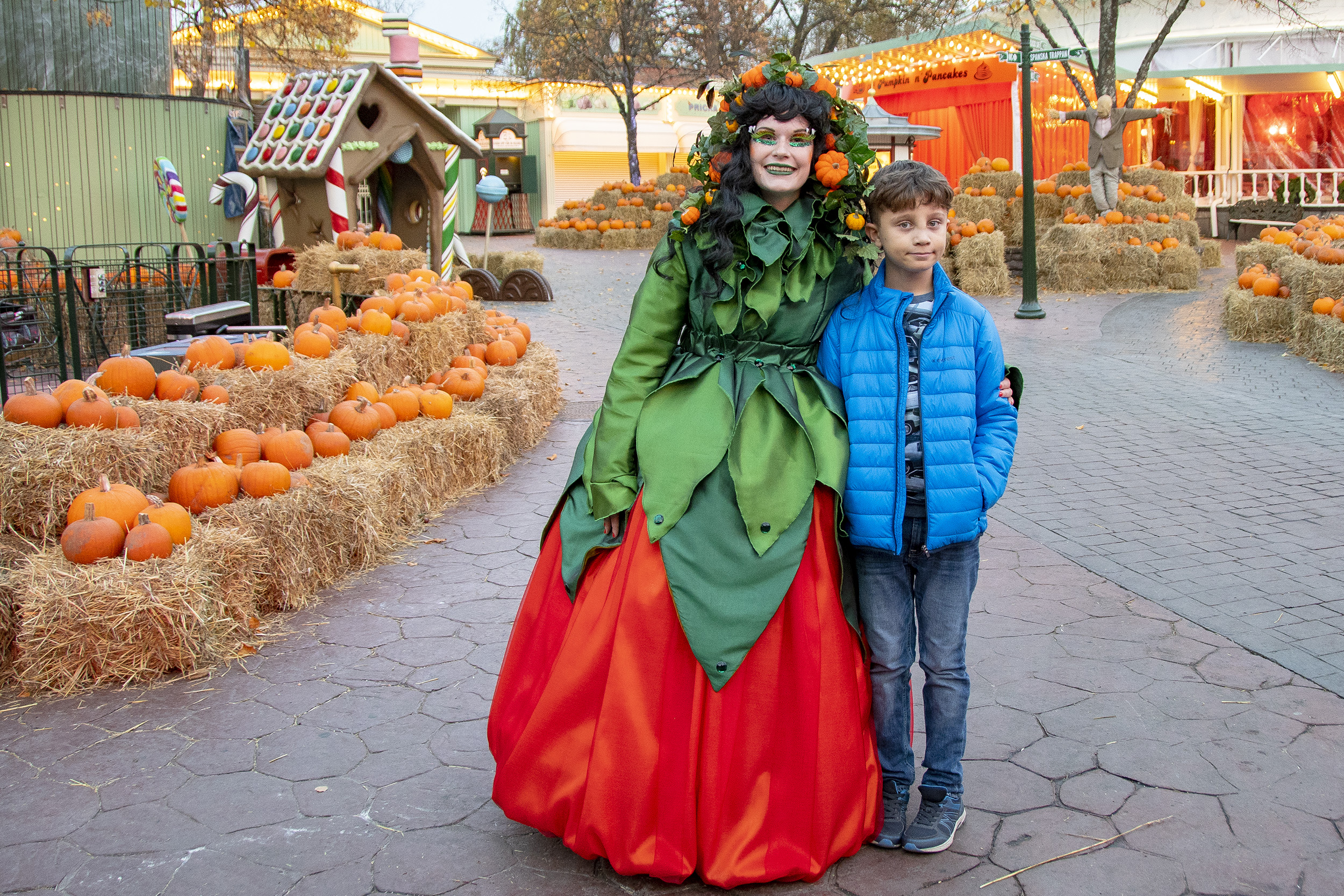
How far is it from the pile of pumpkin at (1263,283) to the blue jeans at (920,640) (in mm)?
9723

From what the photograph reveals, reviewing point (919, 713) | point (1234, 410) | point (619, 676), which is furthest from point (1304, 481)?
point (619, 676)

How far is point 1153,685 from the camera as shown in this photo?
3713 mm

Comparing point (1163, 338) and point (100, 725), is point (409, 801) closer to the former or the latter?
point (100, 725)

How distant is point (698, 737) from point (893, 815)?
0.64 m

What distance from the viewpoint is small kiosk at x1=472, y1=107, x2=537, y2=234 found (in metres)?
32.1

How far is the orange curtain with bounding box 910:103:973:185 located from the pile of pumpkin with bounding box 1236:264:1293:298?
1366cm

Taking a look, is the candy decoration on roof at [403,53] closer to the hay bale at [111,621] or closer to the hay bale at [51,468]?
the hay bale at [51,468]

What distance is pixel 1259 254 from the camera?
12.1 metres

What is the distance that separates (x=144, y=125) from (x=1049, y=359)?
12.7 m

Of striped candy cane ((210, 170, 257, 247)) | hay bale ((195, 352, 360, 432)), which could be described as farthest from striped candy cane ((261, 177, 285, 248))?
hay bale ((195, 352, 360, 432))

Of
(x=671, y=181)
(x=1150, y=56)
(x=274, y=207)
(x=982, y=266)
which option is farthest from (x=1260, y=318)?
(x=671, y=181)

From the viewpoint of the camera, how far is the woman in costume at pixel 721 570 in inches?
99.5

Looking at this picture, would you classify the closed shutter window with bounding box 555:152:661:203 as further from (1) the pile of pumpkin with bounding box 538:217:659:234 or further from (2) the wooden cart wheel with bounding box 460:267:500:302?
(2) the wooden cart wheel with bounding box 460:267:500:302

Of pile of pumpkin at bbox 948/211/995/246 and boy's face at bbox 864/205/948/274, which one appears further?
pile of pumpkin at bbox 948/211/995/246
